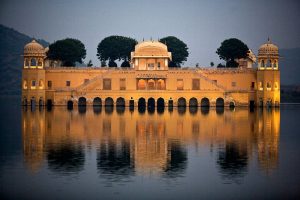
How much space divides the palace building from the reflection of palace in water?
82.6 ft

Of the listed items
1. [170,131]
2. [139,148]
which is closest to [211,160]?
[139,148]

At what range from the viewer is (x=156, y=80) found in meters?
77.5

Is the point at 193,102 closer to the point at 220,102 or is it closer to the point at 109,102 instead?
the point at 220,102

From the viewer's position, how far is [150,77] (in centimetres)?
7500

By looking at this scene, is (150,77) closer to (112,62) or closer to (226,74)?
(226,74)

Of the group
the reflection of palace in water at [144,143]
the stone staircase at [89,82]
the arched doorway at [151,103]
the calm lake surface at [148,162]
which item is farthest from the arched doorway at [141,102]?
the calm lake surface at [148,162]

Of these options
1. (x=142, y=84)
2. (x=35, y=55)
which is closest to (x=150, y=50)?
(x=142, y=84)

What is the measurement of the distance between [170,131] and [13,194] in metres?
21.2

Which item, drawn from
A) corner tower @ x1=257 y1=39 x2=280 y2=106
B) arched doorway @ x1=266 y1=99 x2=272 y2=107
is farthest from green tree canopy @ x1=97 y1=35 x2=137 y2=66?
arched doorway @ x1=266 y1=99 x2=272 y2=107

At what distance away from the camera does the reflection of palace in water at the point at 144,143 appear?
83.8ft

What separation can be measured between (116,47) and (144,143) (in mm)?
59140

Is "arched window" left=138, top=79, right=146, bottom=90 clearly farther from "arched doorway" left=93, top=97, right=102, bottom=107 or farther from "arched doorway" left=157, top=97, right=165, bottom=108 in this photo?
"arched doorway" left=93, top=97, right=102, bottom=107

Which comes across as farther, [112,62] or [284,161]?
[112,62]

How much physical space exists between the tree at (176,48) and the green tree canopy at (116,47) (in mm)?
5140
